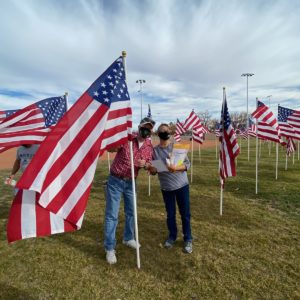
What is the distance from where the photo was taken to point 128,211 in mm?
5109

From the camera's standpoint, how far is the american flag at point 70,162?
3.11 meters

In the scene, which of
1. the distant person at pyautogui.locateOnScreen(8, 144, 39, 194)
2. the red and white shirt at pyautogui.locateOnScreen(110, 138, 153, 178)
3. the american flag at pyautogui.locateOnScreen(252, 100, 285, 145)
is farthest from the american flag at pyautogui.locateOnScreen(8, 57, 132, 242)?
the american flag at pyautogui.locateOnScreen(252, 100, 285, 145)

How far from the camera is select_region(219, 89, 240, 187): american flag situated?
6.80 meters

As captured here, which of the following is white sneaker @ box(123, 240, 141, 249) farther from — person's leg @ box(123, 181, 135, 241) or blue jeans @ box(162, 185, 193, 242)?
blue jeans @ box(162, 185, 193, 242)

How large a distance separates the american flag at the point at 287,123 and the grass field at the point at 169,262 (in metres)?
5.51

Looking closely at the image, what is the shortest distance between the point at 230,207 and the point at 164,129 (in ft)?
13.9

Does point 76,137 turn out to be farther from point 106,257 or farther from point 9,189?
point 9,189

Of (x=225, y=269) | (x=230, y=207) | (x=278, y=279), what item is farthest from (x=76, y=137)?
(x=230, y=207)

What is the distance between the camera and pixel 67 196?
3.28 m

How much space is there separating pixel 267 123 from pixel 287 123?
145 inches

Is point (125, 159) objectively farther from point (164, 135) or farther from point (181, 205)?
point (181, 205)

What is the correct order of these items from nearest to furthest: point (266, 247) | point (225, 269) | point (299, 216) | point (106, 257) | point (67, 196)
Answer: point (67, 196), point (225, 269), point (106, 257), point (266, 247), point (299, 216)

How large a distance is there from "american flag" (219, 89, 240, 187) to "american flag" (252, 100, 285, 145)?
3.10m

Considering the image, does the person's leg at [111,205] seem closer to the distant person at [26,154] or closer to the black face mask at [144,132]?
the black face mask at [144,132]
